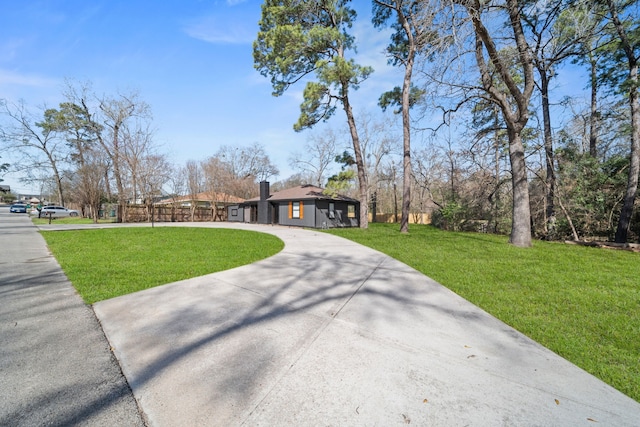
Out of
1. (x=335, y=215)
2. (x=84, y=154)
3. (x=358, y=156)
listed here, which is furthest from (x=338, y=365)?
(x=84, y=154)

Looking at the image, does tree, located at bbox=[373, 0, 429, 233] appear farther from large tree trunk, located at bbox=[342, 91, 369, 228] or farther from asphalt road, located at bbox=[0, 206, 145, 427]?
asphalt road, located at bbox=[0, 206, 145, 427]

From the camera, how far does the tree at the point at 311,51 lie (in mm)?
12266

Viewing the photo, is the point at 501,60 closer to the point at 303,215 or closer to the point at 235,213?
the point at 303,215

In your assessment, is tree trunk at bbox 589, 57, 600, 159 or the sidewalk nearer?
the sidewalk

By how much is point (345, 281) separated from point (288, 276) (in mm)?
982

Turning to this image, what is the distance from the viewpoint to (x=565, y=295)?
11.9ft

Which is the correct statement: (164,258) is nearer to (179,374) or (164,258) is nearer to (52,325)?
(52,325)

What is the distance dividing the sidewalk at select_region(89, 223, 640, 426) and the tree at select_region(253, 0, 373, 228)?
1197cm

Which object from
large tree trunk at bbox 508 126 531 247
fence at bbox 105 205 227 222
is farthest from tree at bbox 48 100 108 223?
large tree trunk at bbox 508 126 531 247

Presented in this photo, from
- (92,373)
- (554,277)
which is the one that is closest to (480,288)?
(554,277)

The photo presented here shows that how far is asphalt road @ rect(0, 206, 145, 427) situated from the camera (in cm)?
136

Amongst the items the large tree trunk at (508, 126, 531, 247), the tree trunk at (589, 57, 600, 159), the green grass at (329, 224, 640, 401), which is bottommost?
the green grass at (329, 224, 640, 401)

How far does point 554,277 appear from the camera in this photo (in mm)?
4531

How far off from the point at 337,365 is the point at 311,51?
1514cm
